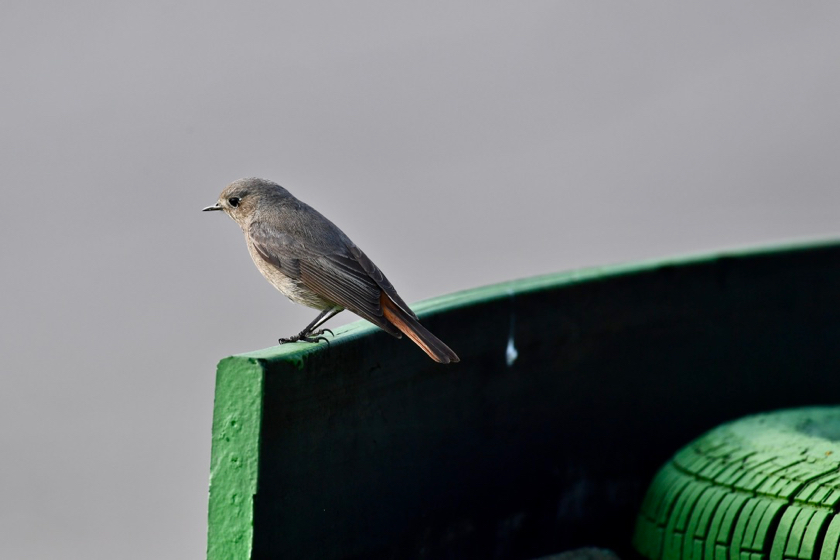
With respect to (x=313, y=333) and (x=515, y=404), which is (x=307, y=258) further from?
(x=515, y=404)

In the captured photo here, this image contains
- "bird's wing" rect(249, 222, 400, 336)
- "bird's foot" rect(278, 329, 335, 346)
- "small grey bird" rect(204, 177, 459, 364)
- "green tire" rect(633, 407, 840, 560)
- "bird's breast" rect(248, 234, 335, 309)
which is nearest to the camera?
"bird's foot" rect(278, 329, 335, 346)

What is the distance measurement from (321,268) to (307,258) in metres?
0.09

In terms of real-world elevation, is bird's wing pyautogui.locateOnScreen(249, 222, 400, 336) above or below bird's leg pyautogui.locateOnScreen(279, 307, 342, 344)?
above

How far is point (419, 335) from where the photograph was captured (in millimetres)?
4121

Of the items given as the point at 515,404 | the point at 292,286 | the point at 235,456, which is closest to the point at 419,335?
the point at 515,404

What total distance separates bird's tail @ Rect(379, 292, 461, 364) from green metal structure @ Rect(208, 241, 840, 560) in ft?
0.27

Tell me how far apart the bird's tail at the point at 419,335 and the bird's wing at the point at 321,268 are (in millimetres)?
161

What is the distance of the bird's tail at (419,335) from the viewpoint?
4.05 meters

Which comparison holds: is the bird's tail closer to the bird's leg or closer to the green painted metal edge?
the bird's leg

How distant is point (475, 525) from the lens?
441 cm

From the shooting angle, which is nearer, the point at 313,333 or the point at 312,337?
the point at 312,337

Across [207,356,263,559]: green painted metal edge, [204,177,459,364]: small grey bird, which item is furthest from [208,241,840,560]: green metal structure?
[204,177,459,364]: small grey bird

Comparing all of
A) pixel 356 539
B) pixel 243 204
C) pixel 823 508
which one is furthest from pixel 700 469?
pixel 243 204

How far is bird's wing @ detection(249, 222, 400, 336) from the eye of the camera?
4.62m
